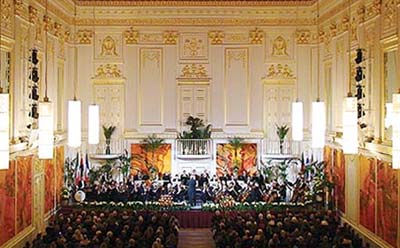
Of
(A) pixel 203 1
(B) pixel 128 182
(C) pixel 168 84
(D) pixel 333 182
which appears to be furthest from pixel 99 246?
(A) pixel 203 1

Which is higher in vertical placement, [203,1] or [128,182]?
[203,1]

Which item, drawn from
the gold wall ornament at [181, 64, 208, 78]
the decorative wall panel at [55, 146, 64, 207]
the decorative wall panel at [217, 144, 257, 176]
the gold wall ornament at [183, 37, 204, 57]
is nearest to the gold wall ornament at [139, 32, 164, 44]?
the gold wall ornament at [183, 37, 204, 57]

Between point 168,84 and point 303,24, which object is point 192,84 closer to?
point 168,84

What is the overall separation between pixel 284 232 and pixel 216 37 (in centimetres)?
1256

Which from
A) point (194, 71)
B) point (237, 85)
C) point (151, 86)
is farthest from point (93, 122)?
point (237, 85)

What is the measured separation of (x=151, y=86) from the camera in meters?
28.5

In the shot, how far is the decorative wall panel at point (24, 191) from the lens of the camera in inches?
766

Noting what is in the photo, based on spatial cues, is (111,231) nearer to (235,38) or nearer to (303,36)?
(235,38)

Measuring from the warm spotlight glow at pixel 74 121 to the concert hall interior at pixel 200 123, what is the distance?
0.14ft

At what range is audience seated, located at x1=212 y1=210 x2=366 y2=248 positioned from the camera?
17203 mm

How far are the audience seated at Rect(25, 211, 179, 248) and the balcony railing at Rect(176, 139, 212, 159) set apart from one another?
5925 mm

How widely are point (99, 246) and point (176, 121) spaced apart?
469 inches

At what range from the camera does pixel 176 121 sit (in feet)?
93.7

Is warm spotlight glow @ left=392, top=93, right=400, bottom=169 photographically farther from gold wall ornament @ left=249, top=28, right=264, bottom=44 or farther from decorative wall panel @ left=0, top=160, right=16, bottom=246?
gold wall ornament @ left=249, top=28, right=264, bottom=44
